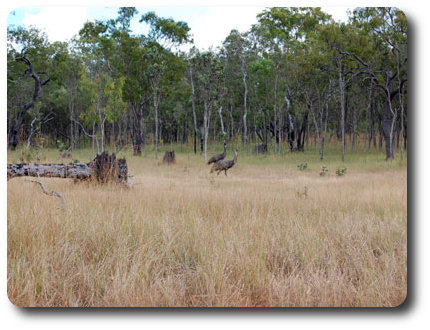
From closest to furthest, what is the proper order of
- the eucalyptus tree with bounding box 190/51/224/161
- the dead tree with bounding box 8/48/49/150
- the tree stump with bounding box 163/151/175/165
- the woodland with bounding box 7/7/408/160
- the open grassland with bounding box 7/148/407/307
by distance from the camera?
the open grassland with bounding box 7/148/407/307 < the dead tree with bounding box 8/48/49/150 < the woodland with bounding box 7/7/408/160 < the tree stump with bounding box 163/151/175/165 < the eucalyptus tree with bounding box 190/51/224/161

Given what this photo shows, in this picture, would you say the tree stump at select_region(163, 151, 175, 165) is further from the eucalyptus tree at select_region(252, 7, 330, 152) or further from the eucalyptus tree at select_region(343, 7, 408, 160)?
the eucalyptus tree at select_region(343, 7, 408, 160)

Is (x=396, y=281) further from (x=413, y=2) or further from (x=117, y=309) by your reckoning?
(x=413, y=2)

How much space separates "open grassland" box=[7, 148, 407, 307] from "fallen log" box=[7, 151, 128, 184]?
460mm

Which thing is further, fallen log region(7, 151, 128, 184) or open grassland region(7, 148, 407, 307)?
fallen log region(7, 151, 128, 184)

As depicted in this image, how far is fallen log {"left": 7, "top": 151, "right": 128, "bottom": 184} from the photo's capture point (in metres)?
4.60

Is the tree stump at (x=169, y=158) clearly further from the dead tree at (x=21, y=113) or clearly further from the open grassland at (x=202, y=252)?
the open grassland at (x=202, y=252)

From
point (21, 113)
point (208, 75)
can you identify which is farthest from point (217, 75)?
point (21, 113)

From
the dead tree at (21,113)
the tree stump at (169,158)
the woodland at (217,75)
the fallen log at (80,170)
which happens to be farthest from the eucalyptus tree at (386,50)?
the tree stump at (169,158)

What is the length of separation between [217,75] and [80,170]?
10.2m

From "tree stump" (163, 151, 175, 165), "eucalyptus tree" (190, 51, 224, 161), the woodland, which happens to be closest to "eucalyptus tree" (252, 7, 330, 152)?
the woodland

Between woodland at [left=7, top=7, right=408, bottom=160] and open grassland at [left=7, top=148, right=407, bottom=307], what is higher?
woodland at [left=7, top=7, right=408, bottom=160]

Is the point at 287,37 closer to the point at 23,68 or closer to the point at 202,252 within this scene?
the point at 23,68

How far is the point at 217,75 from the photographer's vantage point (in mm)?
14789

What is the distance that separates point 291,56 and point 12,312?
15026 millimetres
